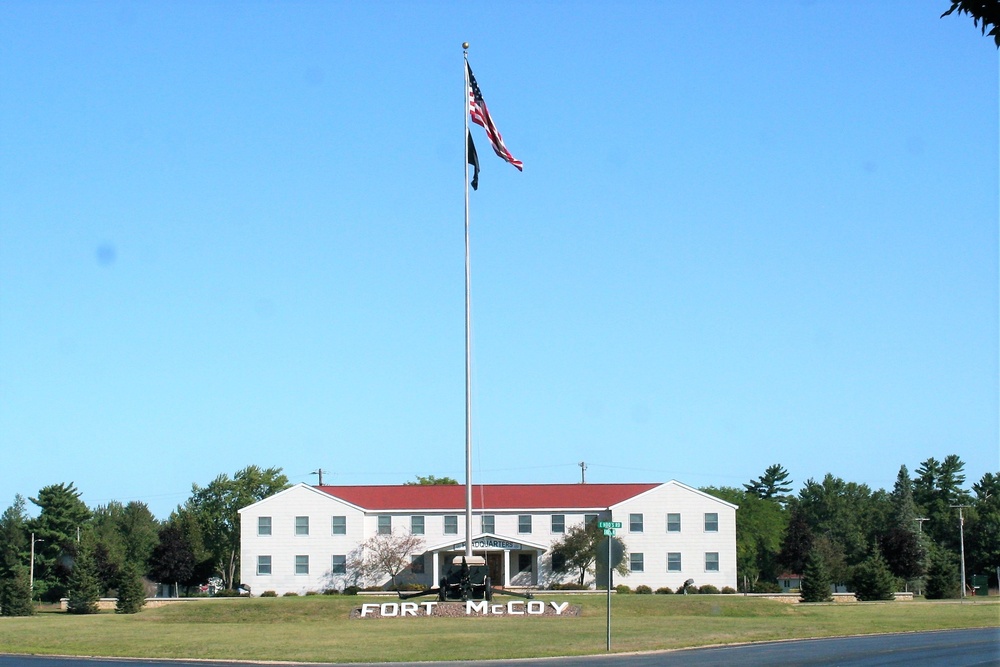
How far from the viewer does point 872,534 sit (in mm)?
121938

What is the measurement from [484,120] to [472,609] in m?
17.7

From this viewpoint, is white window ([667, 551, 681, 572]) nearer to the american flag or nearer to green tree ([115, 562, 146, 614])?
green tree ([115, 562, 146, 614])

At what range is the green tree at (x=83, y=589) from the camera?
202 feet

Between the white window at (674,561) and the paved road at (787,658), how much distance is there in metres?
41.5

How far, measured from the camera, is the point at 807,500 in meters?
146

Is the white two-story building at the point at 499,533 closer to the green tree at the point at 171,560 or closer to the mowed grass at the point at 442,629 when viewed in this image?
the green tree at the point at 171,560

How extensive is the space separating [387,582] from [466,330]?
33.0 meters

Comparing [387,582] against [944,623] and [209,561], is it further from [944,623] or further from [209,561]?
[944,623]

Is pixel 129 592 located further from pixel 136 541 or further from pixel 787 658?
pixel 136 541

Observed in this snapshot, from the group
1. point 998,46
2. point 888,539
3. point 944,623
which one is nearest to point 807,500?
point 888,539

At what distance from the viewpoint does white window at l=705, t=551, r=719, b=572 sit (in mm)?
72000

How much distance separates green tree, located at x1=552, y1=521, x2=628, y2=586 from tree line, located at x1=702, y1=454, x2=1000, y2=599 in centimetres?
1218

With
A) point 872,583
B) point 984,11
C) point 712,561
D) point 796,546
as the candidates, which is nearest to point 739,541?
point 796,546

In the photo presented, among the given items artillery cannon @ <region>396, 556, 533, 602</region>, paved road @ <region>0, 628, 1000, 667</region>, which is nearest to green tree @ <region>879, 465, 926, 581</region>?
artillery cannon @ <region>396, 556, 533, 602</region>
